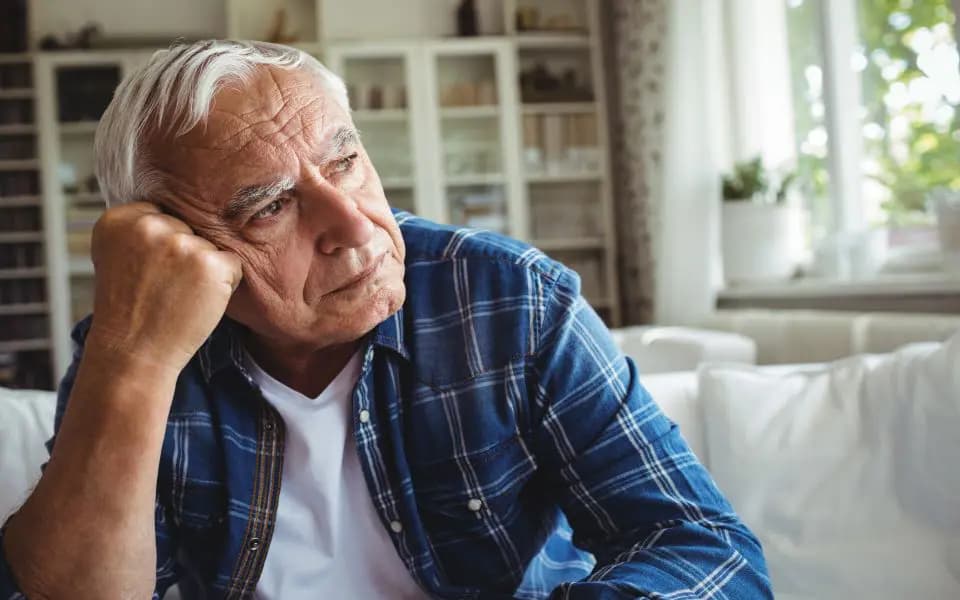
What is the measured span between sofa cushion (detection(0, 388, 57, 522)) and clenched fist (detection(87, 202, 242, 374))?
489 millimetres

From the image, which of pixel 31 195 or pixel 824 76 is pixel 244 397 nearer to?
pixel 824 76

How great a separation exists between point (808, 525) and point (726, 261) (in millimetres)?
2449

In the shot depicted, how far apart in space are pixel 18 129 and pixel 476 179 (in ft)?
8.44

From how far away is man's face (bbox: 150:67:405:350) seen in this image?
0.99 m

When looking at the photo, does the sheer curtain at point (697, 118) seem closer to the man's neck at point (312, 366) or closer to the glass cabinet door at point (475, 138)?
the glass cabinet door at point (475, 138)

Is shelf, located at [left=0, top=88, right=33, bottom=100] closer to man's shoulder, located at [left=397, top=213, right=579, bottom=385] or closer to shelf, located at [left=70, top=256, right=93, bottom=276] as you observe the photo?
shelf, located at [left=70, top=256, right=93, bottom=276]

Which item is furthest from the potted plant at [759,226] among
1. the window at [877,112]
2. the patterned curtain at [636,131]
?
the patterned curtain at [636,131]

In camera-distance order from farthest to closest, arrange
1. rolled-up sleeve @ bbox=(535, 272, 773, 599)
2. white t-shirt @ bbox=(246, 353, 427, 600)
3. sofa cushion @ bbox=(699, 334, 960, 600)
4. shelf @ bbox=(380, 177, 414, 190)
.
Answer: shelf @ bbox=(380, 177, 414, 190) → sofa cushion @ bbox=(699, 334, 960, 600) → white t-shirt @ bbox=(246, 353, 427, 600) → rolled-up sleeve @ bbox=(535, 272, 773, 599)

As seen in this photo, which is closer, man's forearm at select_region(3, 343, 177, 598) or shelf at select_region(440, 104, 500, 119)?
man's forearm at select_region(3, 343, 177, 598)

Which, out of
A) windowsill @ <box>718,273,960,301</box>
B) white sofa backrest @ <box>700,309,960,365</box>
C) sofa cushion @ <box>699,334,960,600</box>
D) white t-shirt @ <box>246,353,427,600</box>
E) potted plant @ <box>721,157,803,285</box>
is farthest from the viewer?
potted plant @ <box>721,157,803,285</box>

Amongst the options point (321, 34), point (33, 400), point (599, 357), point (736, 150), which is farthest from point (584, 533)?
point (321, 34)

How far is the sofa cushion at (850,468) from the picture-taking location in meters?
1.19

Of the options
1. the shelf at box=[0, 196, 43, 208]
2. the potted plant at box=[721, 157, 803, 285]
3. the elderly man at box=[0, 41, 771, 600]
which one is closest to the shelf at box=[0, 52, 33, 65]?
the shelf at box=[0, 196, 43, 208]

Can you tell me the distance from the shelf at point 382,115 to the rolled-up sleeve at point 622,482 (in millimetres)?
4089
